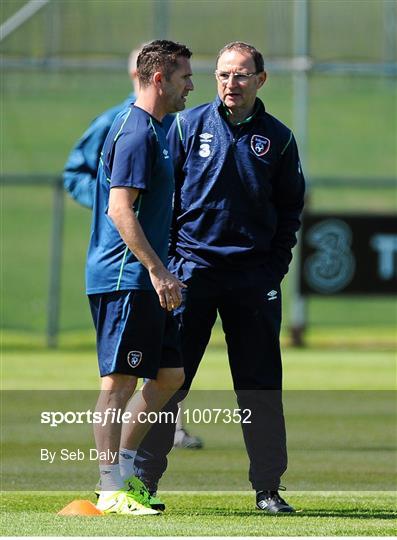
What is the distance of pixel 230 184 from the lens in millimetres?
7301

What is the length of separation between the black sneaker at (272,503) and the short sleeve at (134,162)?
5.52 ft

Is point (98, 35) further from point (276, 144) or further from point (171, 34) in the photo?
point (276, 144)

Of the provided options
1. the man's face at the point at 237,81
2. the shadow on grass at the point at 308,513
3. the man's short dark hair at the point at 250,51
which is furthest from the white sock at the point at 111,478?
the man's short dark hair at the point at 250,51

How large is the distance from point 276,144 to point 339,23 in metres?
13.4

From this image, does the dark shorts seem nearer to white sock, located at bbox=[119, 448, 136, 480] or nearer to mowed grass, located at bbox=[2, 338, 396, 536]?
white sock, located at bbox=[119, 448, 136, 480]

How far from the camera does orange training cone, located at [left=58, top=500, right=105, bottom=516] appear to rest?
6812 mm

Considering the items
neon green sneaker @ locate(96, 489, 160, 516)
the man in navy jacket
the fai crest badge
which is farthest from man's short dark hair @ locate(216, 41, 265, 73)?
Answer: neon green sneaker @ locate(96, 489, 160, 516)

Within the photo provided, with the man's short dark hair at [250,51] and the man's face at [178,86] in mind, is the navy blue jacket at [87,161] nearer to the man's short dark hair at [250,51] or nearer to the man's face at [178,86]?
the man's short dark hair at [250,51]

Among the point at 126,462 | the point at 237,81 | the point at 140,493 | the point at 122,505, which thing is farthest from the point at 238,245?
the point at 122,505

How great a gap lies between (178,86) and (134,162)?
484mm

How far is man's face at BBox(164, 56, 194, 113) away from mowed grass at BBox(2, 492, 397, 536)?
1.92 m

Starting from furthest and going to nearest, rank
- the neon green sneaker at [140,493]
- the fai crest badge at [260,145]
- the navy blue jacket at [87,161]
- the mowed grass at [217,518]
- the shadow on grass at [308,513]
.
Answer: the navy blue jacket at [87,161] < the fai crest badge at [260,145] < the shadow on grass at [308,513] < the neon green sneaker at [140,493] < the mowed grass at [217,518]

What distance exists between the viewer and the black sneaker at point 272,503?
7205mm

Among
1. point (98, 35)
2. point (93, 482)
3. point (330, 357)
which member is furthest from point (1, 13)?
point (93, 482)
